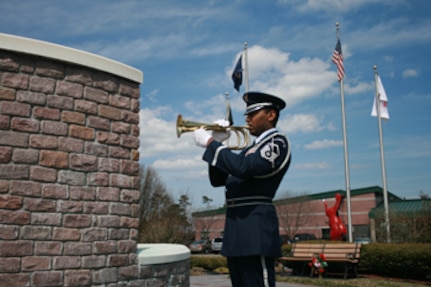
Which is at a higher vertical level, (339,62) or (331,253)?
(339,62)

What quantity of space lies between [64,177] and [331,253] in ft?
30.0

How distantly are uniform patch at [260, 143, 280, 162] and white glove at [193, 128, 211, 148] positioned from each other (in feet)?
1.22

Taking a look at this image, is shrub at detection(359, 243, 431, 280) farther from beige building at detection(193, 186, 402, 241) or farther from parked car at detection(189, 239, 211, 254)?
beige building at detection(193, 186, 402, 241)

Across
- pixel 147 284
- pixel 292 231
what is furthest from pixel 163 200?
pixel 147 284

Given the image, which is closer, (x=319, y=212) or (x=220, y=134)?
(x=220, y=134)

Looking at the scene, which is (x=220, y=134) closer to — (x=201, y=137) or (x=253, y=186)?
(x=201, y=137)

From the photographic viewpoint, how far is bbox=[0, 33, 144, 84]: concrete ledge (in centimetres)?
459

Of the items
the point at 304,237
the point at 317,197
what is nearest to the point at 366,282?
the point at 304,237

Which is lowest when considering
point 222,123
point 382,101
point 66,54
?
point 222,123

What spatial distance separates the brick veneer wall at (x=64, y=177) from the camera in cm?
448

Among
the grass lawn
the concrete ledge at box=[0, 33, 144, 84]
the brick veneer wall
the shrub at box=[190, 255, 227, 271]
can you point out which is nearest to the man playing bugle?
the brick veneer wall

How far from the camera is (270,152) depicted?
9.89ft

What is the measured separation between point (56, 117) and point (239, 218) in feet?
8.31

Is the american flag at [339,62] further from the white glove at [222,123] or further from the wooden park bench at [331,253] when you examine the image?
the white glove at [222,123]
